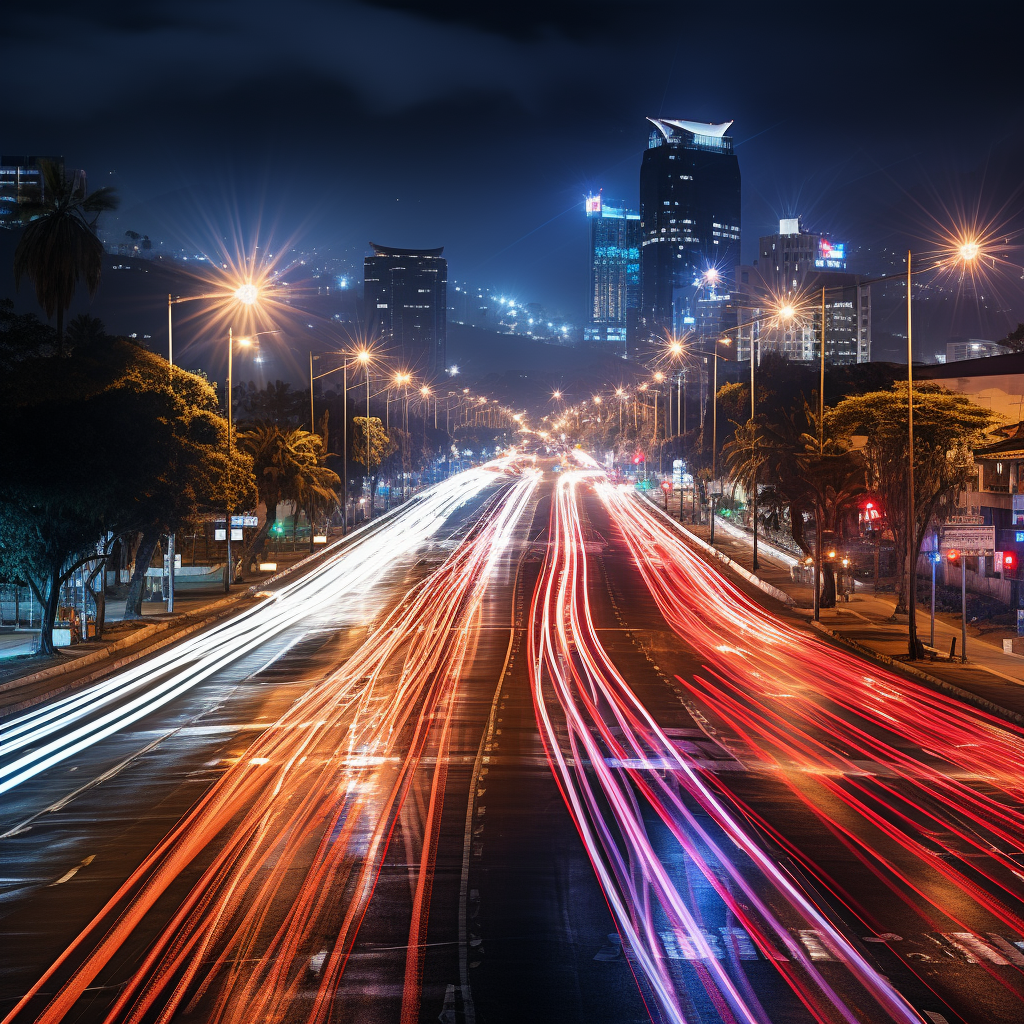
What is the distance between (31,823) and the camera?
50.9 ft

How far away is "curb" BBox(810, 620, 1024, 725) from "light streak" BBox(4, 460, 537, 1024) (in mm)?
11571

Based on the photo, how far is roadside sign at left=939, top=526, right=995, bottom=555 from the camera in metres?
31.3

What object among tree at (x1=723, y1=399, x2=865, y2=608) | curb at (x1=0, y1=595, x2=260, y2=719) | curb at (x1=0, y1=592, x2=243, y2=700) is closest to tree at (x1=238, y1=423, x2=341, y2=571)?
curb at (x1=0, y1=592, x2=243, y2=700)

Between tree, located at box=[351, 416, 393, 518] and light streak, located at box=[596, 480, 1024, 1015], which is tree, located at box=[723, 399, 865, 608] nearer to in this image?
light streak, located at box=[596, 480, 1024, 1015]

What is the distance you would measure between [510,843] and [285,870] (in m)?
2.81

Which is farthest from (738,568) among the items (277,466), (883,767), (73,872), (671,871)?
(73,872)

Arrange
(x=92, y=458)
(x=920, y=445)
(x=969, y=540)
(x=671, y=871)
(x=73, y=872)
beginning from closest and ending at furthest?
1. (x=671, y=871)
2. (x=73, y=872)
3. (x=969, y=540)
4. (x=92, y=458)
5. (x=920, y=445)

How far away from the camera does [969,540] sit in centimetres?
3138

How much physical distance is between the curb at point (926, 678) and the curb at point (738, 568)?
7100 mm

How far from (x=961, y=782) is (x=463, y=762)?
785cm

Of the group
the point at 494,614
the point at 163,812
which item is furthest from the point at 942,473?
the point at 163,812

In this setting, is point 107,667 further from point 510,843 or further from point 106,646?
point 510,843

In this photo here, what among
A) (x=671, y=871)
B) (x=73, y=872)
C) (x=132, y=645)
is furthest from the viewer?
(x=132, y=645)

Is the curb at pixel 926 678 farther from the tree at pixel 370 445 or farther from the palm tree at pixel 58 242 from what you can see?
the tree at pixel 370 445
